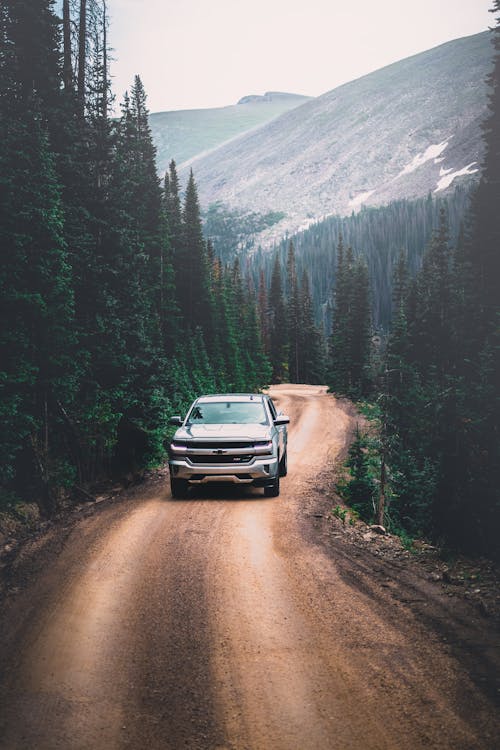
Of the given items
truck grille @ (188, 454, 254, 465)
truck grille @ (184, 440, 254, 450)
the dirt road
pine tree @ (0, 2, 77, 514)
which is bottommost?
the dirt road

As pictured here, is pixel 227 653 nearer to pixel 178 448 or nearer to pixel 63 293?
pixel 178 448

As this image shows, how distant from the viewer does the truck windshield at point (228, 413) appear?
1304 cm

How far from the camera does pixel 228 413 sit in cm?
1330

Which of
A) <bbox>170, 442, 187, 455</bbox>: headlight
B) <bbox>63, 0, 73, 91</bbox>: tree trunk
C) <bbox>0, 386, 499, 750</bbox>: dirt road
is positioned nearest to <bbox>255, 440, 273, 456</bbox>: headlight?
<bbox>170, 442, 187, 455</bbox>: headlight

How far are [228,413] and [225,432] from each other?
1.17 metres

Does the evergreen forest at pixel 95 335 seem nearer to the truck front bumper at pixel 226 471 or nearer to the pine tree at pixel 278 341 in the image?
the truck front bumper at pixel 226 471

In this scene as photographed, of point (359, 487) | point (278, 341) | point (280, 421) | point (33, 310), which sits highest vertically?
point (33, 310)

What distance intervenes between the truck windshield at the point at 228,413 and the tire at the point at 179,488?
58.7 inches

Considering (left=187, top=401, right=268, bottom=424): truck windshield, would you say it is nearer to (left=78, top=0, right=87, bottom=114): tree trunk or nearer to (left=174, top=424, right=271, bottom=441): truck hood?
(left=174, top=424, right=271, bottom=441): truck hood

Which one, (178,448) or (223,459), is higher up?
(178,448)

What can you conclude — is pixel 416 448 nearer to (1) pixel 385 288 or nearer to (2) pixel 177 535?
Answer: (2) pixel 177 535

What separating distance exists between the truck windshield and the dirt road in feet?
13.1

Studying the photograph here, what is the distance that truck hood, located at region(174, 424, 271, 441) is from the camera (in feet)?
39.0

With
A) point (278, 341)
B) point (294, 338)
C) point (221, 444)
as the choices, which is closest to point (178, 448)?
point (221, 444)
